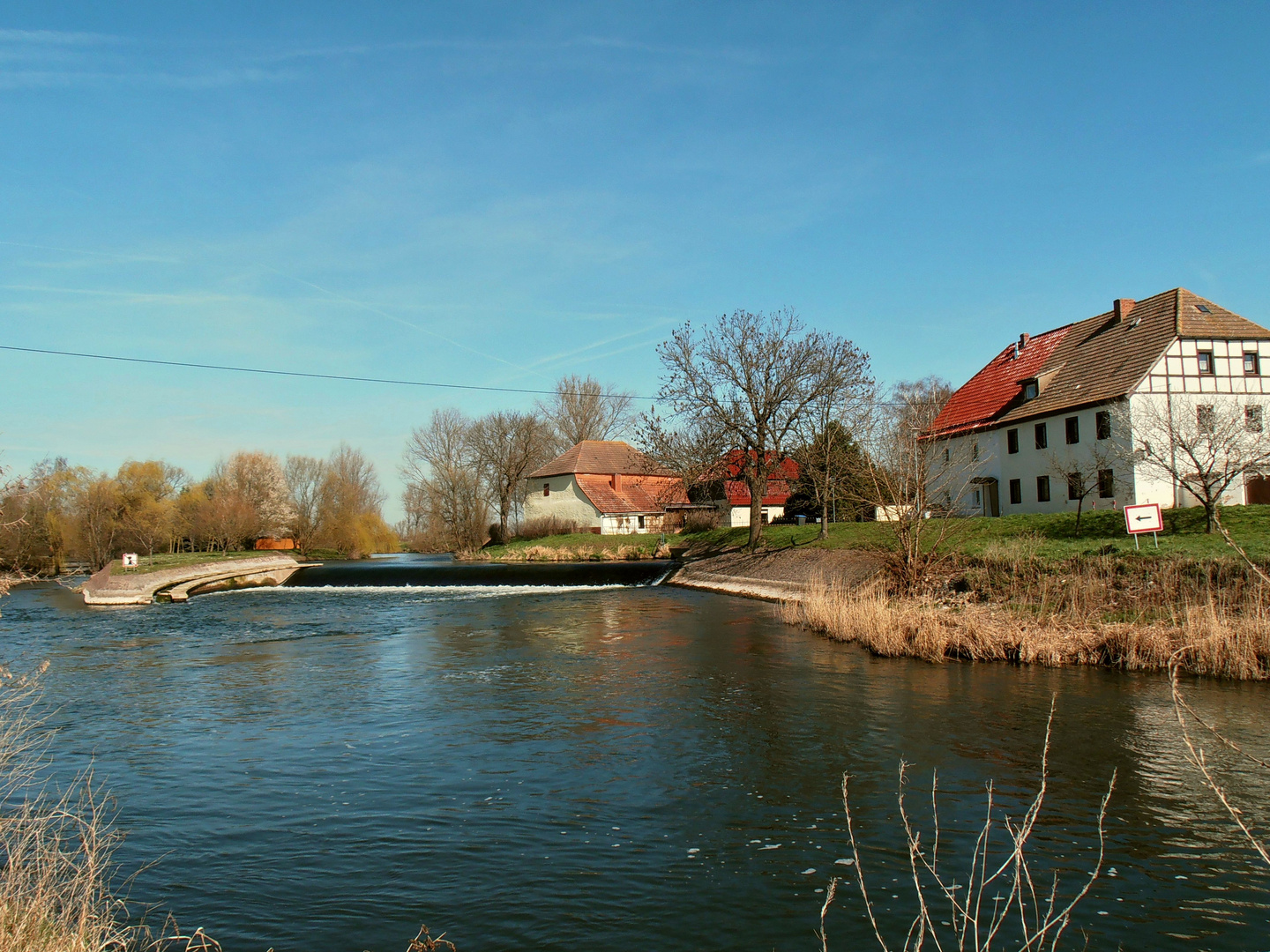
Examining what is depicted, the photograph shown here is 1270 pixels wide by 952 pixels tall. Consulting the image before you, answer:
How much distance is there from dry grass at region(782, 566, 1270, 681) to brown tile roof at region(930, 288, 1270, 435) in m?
9.24

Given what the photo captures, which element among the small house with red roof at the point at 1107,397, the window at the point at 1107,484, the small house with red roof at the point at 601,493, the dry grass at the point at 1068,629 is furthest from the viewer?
the small house with red roof at the point at 601,493

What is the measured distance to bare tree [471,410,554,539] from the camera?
6500cm

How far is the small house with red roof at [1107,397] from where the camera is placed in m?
31.4

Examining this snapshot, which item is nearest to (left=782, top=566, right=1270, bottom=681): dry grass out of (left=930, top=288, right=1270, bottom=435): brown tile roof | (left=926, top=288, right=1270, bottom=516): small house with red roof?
(left=930, top=288, right=1270, bottom=435): brown tile roof

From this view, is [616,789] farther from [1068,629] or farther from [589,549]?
[589,549]

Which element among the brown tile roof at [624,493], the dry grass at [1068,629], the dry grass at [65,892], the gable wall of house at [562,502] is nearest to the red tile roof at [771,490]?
the brown tile roof at [624,493]

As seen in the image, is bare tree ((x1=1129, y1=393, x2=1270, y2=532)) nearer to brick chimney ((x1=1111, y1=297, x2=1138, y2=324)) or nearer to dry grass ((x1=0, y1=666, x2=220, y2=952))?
brick chimney ((x1=1111, y1=297, x2=1138, y2=324))

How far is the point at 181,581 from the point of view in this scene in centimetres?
3769

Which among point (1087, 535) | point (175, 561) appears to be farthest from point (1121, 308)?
point (175, 561)

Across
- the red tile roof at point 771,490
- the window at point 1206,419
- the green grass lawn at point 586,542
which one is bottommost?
the green grass lawn at point 586,542

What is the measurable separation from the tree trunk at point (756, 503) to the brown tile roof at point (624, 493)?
16581mm

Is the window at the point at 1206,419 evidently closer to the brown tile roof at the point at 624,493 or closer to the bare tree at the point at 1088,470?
the bare tree at the point at 1088,470

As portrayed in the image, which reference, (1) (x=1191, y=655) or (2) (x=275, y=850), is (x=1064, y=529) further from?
(2) (x=275, y=850)

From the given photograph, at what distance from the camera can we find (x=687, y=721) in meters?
12.5
